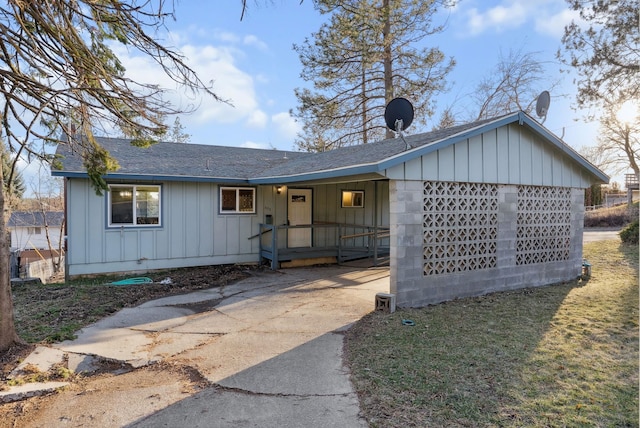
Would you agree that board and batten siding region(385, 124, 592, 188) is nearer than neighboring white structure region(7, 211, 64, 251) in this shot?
Yes

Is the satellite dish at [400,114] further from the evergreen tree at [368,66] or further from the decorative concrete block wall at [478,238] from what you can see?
the evergreen tree at [368,66]

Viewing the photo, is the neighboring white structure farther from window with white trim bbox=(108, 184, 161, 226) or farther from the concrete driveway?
the concrete driveway

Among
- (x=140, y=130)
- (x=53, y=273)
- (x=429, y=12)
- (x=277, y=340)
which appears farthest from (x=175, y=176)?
(x=429, y=12)

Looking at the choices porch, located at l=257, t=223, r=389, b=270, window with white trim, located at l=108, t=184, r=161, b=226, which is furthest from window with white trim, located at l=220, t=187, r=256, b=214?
window with white trim, located at l=108, t=184, r=161, b=226

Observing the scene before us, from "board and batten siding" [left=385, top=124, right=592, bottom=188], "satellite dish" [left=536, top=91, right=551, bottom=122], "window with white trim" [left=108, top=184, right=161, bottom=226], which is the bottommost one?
"window with white trim" [left=108, top=184, right=161, bottom=226]

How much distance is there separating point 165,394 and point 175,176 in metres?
6.71

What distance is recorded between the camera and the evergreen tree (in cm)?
1504

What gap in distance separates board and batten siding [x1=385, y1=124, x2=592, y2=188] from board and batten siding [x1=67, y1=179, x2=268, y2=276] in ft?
19.0

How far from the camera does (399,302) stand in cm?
635

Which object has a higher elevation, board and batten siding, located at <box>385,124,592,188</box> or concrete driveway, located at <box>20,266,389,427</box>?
board and batten siding, located at <box>385,124,592,188</box>

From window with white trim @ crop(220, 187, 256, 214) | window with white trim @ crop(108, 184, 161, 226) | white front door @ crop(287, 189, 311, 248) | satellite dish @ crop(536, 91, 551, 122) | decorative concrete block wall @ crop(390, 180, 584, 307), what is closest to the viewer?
decorative concrete block wall @ crop(390, 180, 584, 307)

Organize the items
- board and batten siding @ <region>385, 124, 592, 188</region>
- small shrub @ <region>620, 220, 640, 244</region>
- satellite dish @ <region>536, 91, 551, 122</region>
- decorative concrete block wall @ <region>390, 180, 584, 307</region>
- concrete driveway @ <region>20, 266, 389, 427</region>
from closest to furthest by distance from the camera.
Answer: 1. concrete driveway @ <region>20, 266, 389, 427</region>
2. decorative concrete block wall @ <region>390, 180, 584, 307</region>
3. board and batten siding @ <region>385, 124, 592, 188</region>
4. satellite dish @ <region>536, 91, 551, 122</region>
5. small shrub @ <region>620, 220, 640, 244</region>

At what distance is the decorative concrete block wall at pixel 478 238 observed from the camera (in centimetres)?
640

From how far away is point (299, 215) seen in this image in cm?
1188
